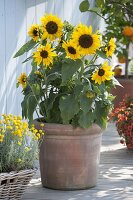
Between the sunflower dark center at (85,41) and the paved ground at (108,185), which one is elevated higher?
the sunflower dark center at (85,41)

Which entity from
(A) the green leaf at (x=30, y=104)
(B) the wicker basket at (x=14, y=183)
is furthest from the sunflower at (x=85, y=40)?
(B) the wicker basket at (x=14, y=183)

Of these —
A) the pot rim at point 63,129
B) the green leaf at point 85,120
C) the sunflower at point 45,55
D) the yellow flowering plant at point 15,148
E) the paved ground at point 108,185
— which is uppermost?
the sunflower at point 45,55

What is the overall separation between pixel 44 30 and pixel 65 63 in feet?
0.85

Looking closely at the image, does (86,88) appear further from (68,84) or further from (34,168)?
Result: (34,168)

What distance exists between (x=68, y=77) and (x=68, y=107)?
0.66ft

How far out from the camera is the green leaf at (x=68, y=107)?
4.18 m

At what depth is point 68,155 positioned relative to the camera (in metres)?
4.34

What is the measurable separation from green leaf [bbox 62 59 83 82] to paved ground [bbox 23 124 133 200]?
0.80 meters

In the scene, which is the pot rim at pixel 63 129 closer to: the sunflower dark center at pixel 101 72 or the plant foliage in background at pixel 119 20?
the sunflower dark center at pixel 101 72

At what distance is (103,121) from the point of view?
4.33 metres

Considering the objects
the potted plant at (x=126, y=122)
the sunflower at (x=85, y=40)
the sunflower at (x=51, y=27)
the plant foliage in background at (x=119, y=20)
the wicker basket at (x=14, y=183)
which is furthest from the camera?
the plant foliage in background at (x=119, y=20)

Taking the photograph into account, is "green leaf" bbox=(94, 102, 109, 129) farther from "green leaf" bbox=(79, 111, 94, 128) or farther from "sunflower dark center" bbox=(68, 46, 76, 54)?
"sunflower dark center" bbox=(68, 46, 76, 54)

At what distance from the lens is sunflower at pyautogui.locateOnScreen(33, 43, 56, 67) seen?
4125 mm

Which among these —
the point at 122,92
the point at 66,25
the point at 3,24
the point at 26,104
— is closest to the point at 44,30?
the point at 66,25
